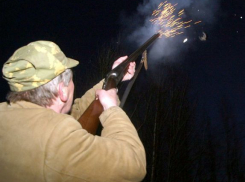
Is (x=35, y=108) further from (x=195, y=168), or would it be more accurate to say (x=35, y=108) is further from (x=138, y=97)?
(x=195, y=168)

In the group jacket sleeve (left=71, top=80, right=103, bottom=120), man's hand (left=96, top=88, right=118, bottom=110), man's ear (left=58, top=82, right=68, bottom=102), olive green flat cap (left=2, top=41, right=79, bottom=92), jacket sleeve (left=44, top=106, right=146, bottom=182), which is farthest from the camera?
jacket sleeve (left=71, top=80, right=103, bottom=120)

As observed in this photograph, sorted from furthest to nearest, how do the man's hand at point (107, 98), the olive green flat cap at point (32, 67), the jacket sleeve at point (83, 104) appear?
the jacket sleeve at point (83, 104), the man's hand at point (107, 98), the olive green flat cap at point (32, 67)

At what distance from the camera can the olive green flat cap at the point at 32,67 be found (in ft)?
5.04

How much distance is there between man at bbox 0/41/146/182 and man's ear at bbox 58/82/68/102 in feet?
0.31

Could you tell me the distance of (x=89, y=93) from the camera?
9.84 ft

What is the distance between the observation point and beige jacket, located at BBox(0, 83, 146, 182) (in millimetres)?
1314

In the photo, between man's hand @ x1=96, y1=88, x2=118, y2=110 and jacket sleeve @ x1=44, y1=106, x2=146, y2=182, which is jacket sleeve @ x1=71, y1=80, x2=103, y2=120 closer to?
man's hand @ x1=96, y1=88, x2=118, y2=110

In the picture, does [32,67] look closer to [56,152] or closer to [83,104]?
[56,152]

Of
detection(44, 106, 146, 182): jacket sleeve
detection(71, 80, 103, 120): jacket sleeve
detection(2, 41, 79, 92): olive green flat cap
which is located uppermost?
detection(2, 41, 79, 92): olive green flat cap

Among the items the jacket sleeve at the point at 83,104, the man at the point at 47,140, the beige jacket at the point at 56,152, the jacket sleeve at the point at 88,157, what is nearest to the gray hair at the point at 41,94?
the man at the point at 47,140

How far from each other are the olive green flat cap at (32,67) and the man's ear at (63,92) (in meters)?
0.12

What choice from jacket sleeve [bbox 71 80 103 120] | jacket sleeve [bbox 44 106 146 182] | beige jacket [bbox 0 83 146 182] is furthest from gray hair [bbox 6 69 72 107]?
jacket sleeve [bbox 71 80 103 120]

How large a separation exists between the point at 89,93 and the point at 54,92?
1317mm

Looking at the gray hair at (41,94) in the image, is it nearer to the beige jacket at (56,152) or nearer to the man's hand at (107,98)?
the beige jacket at (56,152)
